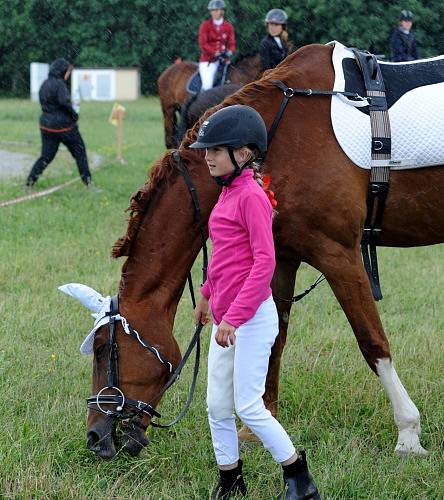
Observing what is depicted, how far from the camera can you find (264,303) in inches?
138

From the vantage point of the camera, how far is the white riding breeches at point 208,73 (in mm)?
14891

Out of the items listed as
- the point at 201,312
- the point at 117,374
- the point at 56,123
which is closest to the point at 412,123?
the point at 201,312

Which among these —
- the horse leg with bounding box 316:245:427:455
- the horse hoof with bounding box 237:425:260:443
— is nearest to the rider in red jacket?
the horse hoof with bounding box 237:425:260:443

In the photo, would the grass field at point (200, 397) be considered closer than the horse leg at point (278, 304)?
Yes

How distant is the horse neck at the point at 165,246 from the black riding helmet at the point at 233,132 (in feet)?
2.04

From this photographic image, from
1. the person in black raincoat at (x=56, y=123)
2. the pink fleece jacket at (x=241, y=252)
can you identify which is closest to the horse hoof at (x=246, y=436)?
the pink fleece jacket at (x=241, y=252)

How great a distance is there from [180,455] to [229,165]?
154 centimetres

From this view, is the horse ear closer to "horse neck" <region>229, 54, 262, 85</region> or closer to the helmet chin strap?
the helmet chin strap

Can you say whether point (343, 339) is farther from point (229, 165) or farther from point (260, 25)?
point (260, 25)

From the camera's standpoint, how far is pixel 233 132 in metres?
3.42

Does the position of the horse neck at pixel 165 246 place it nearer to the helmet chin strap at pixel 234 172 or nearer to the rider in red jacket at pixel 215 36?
the helmet chin strap at pixel 234 172

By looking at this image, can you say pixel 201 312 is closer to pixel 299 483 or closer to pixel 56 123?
pixel 299 483

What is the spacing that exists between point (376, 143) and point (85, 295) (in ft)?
5.42

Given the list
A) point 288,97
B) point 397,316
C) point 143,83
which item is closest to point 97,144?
point 397,316
